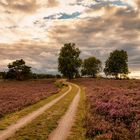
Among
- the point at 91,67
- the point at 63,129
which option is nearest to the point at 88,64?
the point at 91,67

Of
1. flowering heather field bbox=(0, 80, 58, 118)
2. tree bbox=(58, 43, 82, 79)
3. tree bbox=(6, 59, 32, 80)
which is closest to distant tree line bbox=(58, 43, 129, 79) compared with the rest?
tree bbox=(58, 43, 82, 79)

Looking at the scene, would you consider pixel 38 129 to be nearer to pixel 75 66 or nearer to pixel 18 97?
pixel 18 97

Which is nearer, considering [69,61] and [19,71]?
[69,61]

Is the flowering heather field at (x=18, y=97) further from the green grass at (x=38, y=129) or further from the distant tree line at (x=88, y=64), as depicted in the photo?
the distant tree line at (x=88, y=64)

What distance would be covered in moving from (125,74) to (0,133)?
116975 mm

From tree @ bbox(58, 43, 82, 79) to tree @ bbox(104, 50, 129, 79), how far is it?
77.2 feet

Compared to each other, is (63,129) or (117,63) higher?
(117,63)

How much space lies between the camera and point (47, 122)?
19.7m

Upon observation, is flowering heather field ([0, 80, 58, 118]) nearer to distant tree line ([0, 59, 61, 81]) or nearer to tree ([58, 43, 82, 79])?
Result: tree ([58, 43, 82, 79])

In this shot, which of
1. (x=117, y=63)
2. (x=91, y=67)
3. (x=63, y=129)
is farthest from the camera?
(x=91, y=67)

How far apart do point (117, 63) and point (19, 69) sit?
144 ft

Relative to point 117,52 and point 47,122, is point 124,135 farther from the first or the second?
point 117,52

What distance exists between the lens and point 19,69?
128m

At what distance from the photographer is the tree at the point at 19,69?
126350mm
